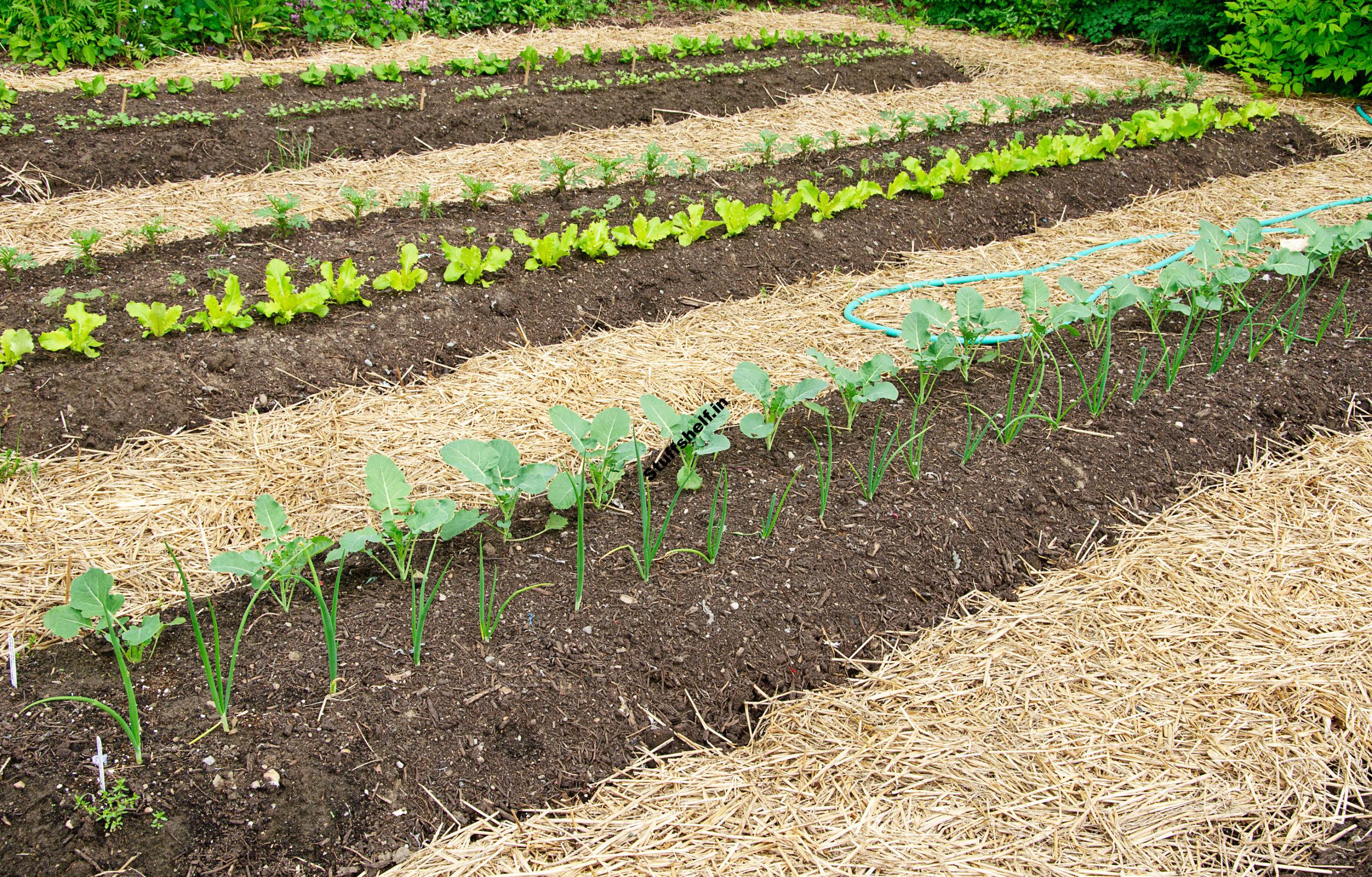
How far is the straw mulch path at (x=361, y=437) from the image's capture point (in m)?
2.45

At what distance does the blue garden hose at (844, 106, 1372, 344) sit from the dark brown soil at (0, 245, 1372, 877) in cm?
76

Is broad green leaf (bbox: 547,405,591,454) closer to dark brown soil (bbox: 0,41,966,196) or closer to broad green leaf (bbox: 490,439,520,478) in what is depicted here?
broad green leaf (bbox: 490,439,520,478)

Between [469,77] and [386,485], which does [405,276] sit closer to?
[386,485]

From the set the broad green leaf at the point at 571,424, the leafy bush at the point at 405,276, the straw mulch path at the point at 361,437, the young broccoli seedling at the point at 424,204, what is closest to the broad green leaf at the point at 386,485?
the broad green leaf at the point at 571,424

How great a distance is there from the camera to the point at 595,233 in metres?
3.92

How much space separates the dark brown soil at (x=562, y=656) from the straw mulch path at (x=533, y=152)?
2.89m

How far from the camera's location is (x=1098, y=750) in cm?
195

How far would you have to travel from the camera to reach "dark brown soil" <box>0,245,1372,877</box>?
5.50 ft

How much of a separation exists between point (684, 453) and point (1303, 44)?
697 centimetres

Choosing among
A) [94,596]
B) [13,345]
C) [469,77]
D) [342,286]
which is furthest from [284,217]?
[469,77]

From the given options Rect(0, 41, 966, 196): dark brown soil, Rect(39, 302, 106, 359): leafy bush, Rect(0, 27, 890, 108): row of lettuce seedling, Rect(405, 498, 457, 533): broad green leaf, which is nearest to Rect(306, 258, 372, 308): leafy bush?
Rect(39, 302, 106, 359): leafy bush

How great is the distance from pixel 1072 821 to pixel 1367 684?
865 millimetres

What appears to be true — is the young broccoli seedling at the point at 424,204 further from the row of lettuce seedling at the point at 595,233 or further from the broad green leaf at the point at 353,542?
the broad green leaf at the point at 353,542

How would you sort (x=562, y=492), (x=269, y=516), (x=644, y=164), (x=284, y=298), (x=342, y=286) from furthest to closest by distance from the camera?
(x=644, y=164) → (x=342, y=286) → (x=284, y=298) → (x=562, y=492) → (x=269, y=516)
